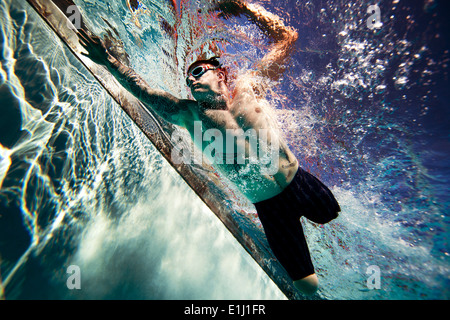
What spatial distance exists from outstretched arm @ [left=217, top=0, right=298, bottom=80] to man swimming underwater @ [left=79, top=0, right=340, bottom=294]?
3.61 ft

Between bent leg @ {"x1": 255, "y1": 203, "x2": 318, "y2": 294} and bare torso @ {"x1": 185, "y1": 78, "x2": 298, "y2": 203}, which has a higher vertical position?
bare torso @ {"x1": 185, "y1": 78, "x2": 298, "y2": 203}

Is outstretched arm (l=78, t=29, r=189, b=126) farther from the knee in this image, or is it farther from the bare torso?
the knee

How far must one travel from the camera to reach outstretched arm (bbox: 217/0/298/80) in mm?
2627

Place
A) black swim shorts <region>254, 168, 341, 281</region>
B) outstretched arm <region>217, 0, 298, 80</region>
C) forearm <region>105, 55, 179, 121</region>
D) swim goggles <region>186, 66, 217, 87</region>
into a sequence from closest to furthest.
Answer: black swim shorts <region>254, 168, 341, 281</region>
forearm <region>105, 55, 179, 121</region>
swim goggles <region>186, 66, 217, 87</region>
outstretched arm <region>217, 0, 298, 80</region>

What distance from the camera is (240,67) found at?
134 inches

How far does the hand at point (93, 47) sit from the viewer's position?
1882mm

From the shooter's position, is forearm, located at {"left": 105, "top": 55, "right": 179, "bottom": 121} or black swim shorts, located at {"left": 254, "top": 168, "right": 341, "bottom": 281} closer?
black swim shorts, located at {"left": 254, "top": 168, "right": 341, "bottom": 281}

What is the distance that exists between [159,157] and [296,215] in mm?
2920

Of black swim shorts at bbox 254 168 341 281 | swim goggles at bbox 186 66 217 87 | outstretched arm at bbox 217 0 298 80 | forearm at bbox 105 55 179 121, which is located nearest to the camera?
black swim shorts at bbox 254 168 341 281

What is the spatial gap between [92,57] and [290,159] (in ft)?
9.20

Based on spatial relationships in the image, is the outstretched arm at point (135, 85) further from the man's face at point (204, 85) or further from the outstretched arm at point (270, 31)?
the outstretched arm at point (270, 31)

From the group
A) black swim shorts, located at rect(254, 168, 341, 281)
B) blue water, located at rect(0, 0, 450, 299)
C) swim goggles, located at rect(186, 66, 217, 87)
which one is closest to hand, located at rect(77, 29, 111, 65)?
blue water, located at rect(0, 0, 450, 299)

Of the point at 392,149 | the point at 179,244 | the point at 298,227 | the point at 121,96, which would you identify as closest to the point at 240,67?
the point at 121,96

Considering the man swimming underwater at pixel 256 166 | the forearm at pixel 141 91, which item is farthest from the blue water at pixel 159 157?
the man swimming underwater at pixel 256 166
